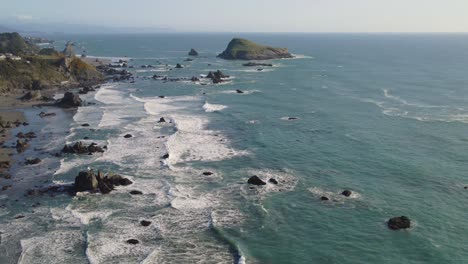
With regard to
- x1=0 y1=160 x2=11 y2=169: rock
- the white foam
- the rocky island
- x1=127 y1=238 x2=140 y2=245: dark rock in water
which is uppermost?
the rocky island

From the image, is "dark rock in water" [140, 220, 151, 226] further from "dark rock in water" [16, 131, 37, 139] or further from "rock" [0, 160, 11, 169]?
"dark rock in water" [16, 131, 37, 139]

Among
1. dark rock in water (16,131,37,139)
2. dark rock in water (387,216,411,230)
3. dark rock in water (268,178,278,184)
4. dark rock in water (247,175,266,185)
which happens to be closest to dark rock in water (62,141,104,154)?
dark rock in water (16,131,37,139)

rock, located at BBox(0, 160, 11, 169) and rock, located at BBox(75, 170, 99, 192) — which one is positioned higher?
rock, located at BBox(75, 170, 99, 192)

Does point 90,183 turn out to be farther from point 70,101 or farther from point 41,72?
point 41,72

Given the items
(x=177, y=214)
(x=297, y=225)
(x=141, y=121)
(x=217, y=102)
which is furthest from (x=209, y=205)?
(x=217, y=102)

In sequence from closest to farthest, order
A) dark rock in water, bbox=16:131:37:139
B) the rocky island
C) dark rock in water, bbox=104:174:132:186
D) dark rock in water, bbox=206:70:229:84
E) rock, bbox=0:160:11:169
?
dark rock in water, bbox=104:174:132:186 → rock, bbox=0:160:11:169 → dark rock in water, bbox=16:131:37:139 → dark rock in water, bbox=206:70:229:84 → the rocky island

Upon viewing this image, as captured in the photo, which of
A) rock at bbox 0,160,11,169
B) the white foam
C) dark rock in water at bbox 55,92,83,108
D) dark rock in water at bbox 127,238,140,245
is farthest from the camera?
dark rock in water at bbox 55,92,83,108
